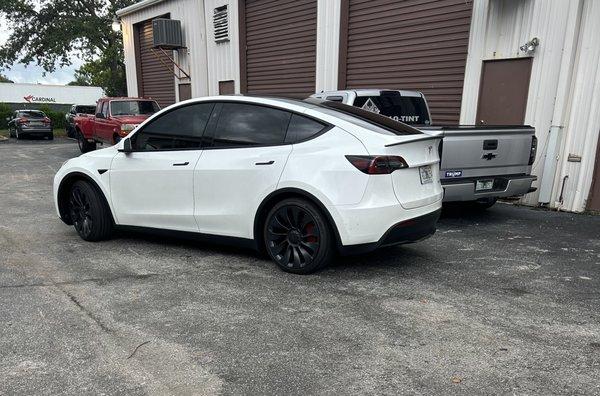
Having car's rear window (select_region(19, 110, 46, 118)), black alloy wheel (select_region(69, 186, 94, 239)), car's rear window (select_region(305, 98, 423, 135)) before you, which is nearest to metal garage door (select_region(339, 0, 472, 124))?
car's rear window (select_region(305, 98, 423, 135))

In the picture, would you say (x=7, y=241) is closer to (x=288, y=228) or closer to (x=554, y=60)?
(x=288, y=228)

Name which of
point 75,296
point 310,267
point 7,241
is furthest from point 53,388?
point 7,241

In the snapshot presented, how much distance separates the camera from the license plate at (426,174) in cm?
435

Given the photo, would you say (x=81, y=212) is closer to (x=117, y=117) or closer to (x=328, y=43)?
(x=328, y=43)

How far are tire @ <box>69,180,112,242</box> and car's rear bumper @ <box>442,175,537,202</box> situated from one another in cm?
409

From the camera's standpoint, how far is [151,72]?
20609mm

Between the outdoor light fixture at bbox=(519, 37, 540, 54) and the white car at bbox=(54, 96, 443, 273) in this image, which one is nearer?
the white car at bbox=(54, 96, 443, 273)

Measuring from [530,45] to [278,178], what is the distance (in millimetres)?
5940

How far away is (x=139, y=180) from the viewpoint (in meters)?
5.11

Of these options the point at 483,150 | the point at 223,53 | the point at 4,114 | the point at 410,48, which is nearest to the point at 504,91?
the point at 410,48

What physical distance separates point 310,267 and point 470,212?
4144mm

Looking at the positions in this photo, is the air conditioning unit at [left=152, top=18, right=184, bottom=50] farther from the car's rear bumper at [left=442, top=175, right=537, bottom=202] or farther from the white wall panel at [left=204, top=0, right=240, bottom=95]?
the car's rear bumper at [left=442, top=175, right=537, bottom=202]

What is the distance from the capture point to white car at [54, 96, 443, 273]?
13.2ft

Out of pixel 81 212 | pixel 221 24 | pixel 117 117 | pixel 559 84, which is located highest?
pixel 221 24
